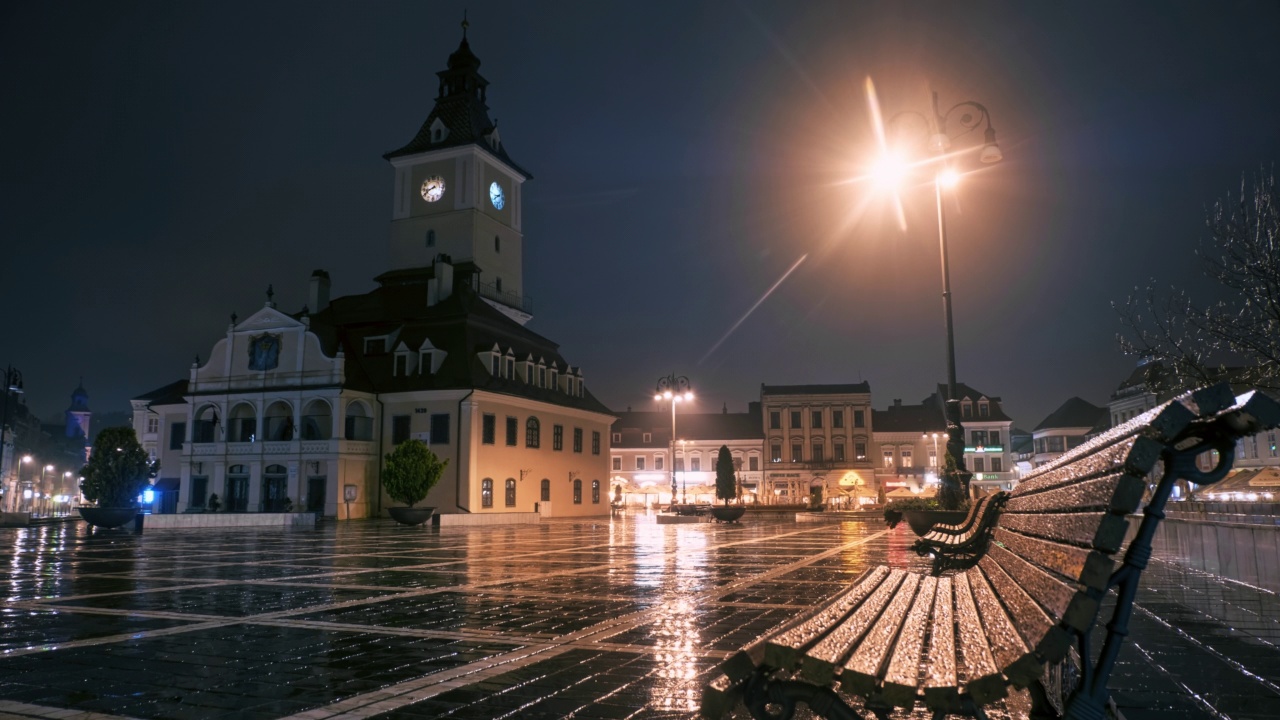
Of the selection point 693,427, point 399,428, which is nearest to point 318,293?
point 399,428

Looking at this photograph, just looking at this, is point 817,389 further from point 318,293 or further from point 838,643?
point 838,643

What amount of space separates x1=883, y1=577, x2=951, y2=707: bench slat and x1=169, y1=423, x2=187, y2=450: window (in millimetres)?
50676

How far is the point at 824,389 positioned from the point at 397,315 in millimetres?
41556

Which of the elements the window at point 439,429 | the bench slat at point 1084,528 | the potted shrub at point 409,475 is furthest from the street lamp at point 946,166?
the window at point 439,429

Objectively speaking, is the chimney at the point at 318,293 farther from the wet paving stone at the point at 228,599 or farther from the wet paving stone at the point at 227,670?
the wet paving stone at the point at 227,670

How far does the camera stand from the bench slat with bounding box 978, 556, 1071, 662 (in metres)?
2.34

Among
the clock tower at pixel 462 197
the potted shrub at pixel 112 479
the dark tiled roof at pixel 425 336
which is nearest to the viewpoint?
the potted shrub at pixel 112 479

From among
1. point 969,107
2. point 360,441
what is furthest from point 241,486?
point 969,107

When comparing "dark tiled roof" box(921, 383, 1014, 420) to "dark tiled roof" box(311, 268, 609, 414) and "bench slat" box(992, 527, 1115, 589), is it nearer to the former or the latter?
"dark tiled roof" box(311, 268, 609, 414)

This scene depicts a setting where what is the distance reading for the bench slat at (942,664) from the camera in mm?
2402

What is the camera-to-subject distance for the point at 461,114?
2135 inches

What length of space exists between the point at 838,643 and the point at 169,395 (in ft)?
173

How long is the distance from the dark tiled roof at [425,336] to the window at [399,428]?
4.77 ft

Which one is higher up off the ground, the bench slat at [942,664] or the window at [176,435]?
the window at [176,435]
